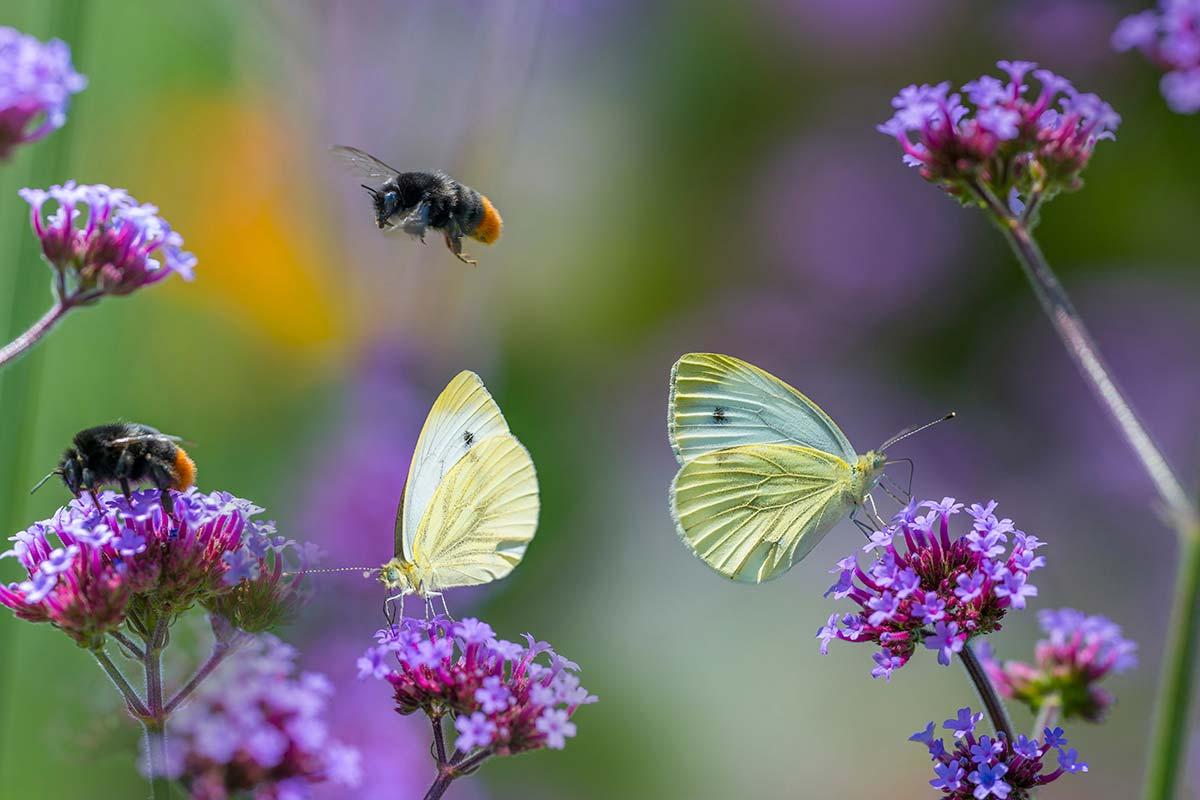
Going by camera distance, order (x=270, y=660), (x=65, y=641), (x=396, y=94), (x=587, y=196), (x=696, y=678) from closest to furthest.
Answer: (x=270, y=660) < (x=65, y=641) < (x=396, y=94) < (x=696, y=678) < (x=587, y=196)

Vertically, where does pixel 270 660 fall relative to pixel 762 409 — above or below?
below

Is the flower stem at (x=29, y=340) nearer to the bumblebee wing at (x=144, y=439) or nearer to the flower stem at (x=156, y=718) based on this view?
the bumblebee wing at (x=144, y=439)

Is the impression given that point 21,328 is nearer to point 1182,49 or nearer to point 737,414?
point 737,414

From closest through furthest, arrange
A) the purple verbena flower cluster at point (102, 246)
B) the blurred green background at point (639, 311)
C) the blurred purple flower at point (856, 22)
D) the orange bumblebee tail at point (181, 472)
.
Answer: the purple verbena flower cluster at point (102, 246)
the orange bumblebee tail at point (181, 472)
the blurred green background at point (639, 311)
the blurred purple flower at point (856, 22)

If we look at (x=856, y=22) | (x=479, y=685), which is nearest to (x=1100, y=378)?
(x=479, y=685)

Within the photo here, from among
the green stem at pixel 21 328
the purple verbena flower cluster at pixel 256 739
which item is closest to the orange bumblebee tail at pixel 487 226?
the green stem at pixel 21 328

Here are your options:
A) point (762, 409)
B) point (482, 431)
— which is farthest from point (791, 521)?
point (482, 431)

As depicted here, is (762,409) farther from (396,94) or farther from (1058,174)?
(396,94)
